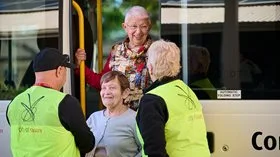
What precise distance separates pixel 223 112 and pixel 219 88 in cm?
18

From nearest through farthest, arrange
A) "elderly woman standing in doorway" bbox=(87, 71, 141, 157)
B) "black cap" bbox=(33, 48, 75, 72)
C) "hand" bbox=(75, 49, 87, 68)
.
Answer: "black cap" bbox=(33, 48, 75, 72)
"elderly woman standing in doorway" bbox=(87, 71, 141, 157)
"hand" bbox=(75, 49, 87, 68)

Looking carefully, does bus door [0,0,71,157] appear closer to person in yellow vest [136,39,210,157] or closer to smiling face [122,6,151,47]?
smiling face [122,6,151,47]

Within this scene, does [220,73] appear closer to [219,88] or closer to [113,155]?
[219,88]

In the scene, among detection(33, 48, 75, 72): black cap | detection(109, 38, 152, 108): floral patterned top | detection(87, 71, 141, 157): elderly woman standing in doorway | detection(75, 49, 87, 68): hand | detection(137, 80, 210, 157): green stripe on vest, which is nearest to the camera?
detection(137, 80, 210, 157): green stripe on vest

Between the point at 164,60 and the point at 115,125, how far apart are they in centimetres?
79

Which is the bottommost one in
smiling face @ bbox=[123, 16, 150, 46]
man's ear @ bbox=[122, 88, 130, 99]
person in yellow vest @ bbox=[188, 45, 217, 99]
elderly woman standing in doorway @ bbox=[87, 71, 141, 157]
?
elderly woman standing in doorway @ bbox=[87, 71, 141, 157]

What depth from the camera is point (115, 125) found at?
3543 mm

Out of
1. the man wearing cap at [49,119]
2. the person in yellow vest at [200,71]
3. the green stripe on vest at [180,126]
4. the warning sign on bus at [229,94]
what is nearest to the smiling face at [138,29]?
the person in yellow vest at [200,71]

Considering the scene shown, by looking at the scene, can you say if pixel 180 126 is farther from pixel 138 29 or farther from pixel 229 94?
pixel 138 29

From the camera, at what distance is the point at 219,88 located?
365cm

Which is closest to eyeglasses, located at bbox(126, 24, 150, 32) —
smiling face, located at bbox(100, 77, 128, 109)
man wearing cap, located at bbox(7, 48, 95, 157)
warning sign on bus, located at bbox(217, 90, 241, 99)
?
smiling face, located at bbox(100, 77, 128, 109)

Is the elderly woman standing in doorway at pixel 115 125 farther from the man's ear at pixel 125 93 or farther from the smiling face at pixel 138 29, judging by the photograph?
the smiling face at pixel 138 29

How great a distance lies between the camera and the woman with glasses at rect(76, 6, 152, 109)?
390 cm

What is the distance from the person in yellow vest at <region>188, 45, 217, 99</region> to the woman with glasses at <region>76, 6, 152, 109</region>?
1.19 feet
